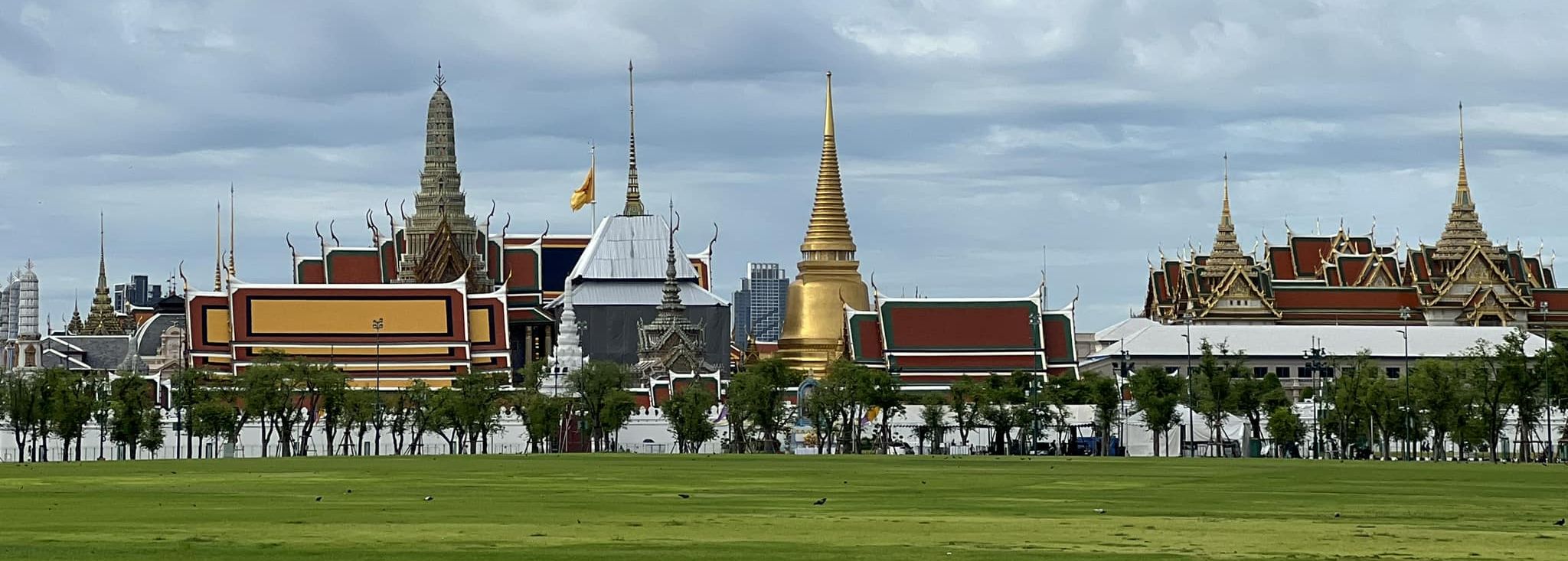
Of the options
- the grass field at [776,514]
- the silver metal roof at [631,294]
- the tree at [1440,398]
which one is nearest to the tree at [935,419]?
the tree at [1440,398]

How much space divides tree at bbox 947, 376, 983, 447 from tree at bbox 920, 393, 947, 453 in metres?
0.55

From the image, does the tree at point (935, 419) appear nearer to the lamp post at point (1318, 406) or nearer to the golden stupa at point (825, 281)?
the lamp post at point (1318, 406)

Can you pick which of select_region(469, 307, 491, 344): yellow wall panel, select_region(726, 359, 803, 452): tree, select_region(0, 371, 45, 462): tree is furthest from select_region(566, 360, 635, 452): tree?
select_region(469, 307, 491, 344): yellow wall panel

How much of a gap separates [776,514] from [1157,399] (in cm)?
6127

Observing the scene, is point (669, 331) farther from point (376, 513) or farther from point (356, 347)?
point (376, 513)

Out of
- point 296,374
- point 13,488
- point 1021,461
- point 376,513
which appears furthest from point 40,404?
point 376,513

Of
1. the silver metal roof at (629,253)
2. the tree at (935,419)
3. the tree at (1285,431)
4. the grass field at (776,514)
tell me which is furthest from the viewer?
the silver metal roof at (629,253)

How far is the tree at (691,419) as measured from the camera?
103938 millimetres

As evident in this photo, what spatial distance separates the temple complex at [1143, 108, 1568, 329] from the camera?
177375 mm

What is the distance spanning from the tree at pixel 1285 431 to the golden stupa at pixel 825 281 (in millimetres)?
53264

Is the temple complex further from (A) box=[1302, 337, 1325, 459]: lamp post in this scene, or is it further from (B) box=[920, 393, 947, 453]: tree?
(B) box=[920, 393, 947, 453]: tree

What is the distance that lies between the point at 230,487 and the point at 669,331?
302ft

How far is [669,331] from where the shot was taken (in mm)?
142875

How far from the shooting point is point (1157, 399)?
3917 inches
